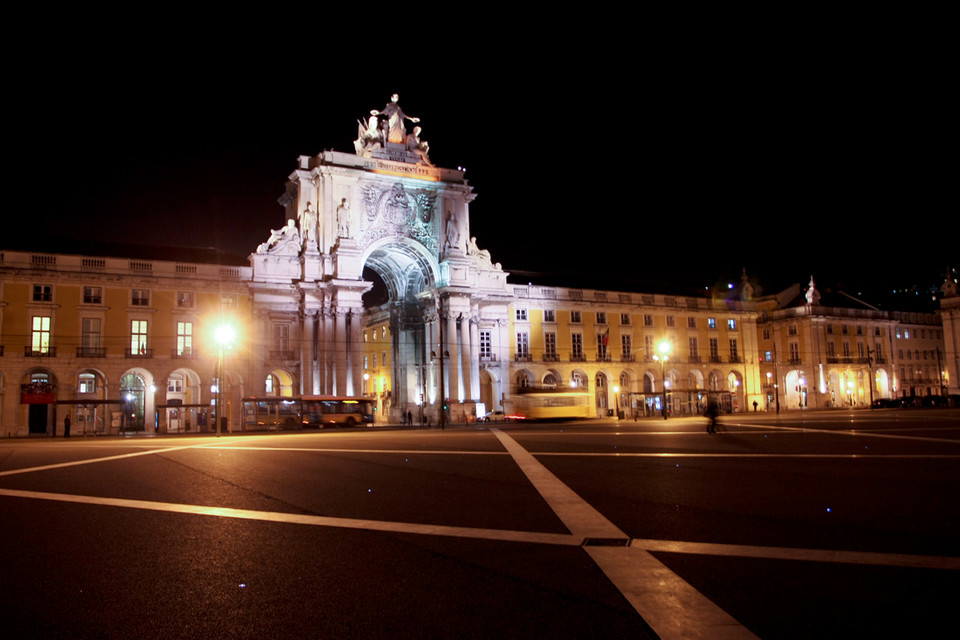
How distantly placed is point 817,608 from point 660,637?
1737 mm

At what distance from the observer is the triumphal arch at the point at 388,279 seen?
59.1m

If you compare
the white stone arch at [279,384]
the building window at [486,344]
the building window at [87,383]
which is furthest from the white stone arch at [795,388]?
the building window at [87,383]

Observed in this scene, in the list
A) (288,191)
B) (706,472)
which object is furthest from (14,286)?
(706,472)

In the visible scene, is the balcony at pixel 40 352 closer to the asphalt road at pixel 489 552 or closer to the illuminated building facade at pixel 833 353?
the asphalt road at pixel 489 552

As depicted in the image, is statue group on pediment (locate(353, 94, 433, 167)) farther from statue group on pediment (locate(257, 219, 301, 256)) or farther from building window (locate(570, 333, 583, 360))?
building window (locate(570, 333, 583, 360))

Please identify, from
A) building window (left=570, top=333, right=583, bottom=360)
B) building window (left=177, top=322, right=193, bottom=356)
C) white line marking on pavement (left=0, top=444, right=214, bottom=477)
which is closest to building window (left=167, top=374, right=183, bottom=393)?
building window (left=177, top=322, right=193, bottom=356)

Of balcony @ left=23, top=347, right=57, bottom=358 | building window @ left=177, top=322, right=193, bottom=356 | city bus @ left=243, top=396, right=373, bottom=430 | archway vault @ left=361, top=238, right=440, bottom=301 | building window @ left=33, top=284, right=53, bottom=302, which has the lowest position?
city bus @ left=243, top=396, right=373, bottom=430

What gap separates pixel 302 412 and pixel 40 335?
18171mm

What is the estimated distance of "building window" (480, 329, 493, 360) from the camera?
224ft

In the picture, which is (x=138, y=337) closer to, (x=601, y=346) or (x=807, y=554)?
(x=601, y=346)

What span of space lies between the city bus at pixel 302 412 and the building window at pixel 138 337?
8224 mm

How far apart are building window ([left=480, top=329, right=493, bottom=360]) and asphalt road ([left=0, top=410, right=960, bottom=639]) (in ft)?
160

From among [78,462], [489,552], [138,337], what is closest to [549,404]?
[138,337]

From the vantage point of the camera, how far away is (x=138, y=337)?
54.6 meters
